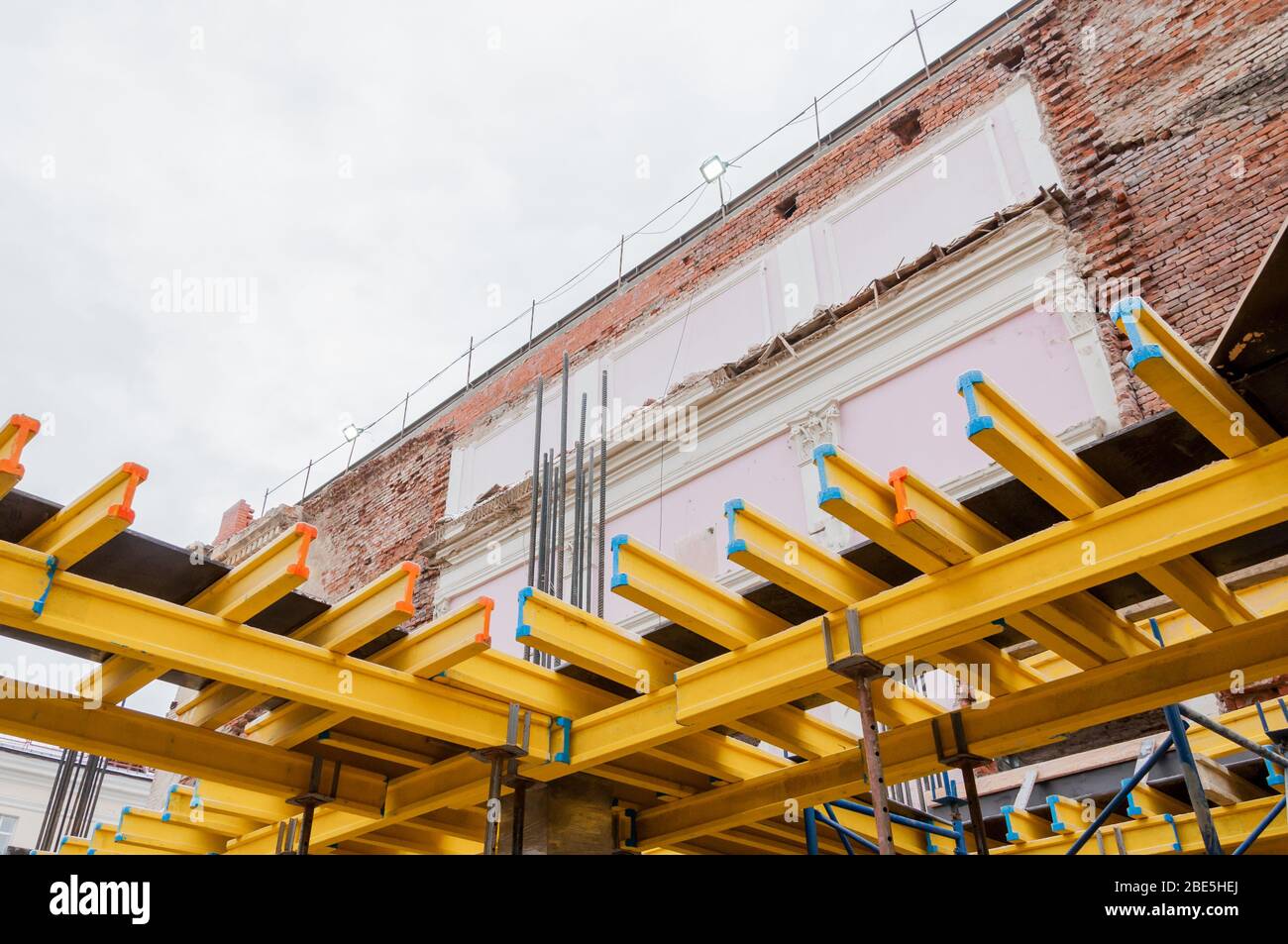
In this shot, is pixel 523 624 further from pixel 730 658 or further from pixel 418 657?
pixel 730 658

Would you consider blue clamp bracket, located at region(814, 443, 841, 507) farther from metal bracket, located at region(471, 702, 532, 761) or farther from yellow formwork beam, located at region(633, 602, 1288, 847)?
metal bracket, located at region(471, 702, 532, 761)

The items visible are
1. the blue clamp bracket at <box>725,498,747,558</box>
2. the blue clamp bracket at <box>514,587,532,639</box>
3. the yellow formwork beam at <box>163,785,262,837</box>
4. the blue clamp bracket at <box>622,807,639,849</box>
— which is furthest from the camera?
the yellow formwork beam at <box>163,785,262,837</box>

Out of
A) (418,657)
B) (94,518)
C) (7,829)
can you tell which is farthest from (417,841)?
(7,829)

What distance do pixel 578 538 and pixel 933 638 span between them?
3746mm

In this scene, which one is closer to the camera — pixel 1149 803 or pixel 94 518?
pixel 94 518

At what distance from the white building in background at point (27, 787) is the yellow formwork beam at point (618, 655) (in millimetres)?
21606

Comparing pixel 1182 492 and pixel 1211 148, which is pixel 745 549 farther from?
pixel 1211 148

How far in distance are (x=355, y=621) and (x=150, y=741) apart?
1.41 m

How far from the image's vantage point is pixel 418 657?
519cm

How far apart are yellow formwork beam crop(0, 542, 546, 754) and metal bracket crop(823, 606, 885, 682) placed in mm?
1876

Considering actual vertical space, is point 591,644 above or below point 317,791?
above

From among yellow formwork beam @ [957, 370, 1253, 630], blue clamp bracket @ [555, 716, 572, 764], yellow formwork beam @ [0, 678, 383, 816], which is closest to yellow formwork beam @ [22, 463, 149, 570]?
yellow formwork beam @ [0, 678, 383, 816]

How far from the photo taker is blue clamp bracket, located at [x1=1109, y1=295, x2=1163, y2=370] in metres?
3.41
